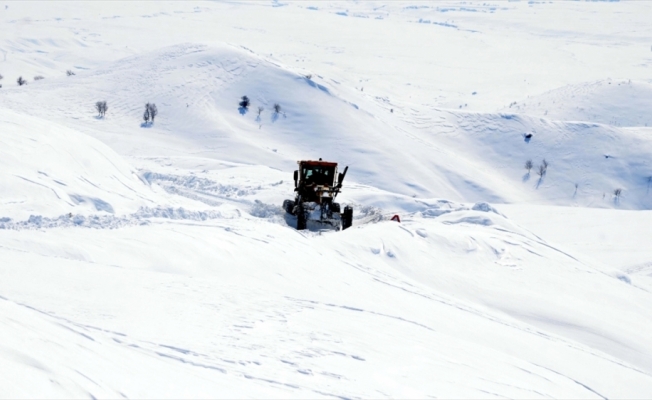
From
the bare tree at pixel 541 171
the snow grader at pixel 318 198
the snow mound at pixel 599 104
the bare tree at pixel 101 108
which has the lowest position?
the bare tree at pixel 541 171

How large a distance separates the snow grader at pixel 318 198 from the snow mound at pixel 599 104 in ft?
184

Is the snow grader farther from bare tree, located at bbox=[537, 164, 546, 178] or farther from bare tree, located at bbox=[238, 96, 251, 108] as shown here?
bare tree, located at bbox=[537, 164, 546, 178]

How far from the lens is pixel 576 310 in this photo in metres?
13.9

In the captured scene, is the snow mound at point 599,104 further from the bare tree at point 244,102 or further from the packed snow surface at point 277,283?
the packed snow surface at point 277,283

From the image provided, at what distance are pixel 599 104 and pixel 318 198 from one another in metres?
66.8

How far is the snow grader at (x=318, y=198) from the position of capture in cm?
1939

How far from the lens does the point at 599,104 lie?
78.8m

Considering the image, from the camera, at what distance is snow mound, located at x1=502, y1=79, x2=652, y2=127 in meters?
74.4

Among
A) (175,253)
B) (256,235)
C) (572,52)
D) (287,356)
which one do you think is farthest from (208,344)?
(572,52)

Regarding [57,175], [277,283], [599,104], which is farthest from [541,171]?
[277,283]

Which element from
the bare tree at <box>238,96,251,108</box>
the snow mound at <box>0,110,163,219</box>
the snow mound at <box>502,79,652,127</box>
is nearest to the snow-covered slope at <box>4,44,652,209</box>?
the bare tree at <box>238,96,251,108</box>

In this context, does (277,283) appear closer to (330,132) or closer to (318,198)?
(318,198)

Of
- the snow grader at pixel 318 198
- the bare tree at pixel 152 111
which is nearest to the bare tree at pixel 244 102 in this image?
the bare tree at pixel 152 111

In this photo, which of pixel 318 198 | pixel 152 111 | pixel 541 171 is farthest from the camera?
pixel 541 171
